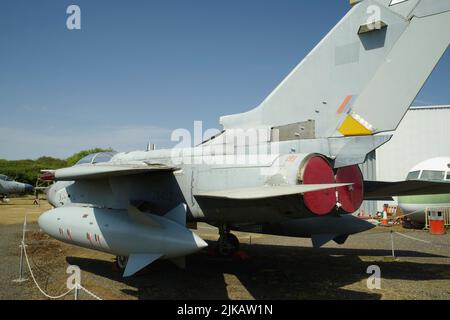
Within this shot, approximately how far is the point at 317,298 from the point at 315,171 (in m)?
2.05

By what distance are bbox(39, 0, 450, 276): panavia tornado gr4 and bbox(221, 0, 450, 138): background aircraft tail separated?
0.01 m

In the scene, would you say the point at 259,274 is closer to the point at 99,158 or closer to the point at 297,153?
the point at 297,153

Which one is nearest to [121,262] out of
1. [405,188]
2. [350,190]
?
[350,190]

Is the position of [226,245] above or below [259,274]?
above

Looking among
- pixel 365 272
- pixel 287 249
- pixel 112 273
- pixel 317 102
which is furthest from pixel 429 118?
pixel 112 273

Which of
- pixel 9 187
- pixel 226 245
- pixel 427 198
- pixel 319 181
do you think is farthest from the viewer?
pixel 9 187

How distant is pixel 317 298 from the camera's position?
5316mm

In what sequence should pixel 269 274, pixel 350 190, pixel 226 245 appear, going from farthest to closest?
pixel 226 245 → pixel 269 274 → pixel 350 190

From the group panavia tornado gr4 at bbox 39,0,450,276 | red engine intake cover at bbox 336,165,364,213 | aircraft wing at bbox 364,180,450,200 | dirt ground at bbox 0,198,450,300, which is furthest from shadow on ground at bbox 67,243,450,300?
aircraft wing at bbox 364,180,450,200

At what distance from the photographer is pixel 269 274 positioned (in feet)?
22.4

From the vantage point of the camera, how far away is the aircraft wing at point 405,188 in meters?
5.91

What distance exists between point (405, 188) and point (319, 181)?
258 cm

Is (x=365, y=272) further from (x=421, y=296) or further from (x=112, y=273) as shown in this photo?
(x=112, y=273)

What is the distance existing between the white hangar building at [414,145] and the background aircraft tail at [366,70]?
56.0ft
